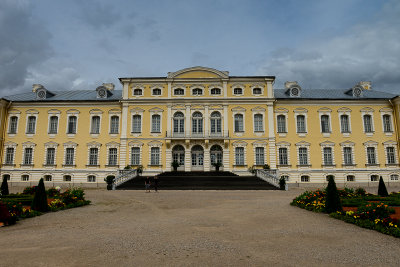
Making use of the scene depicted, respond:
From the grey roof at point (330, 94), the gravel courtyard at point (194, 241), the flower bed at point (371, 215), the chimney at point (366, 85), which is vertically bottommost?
the gravel courtyard at point (194, 241)

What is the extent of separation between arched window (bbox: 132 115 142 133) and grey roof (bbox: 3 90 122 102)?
3.11 m

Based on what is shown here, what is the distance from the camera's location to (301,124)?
30.6 metres

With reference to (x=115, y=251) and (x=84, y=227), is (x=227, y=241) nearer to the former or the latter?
(x=115, y=251)

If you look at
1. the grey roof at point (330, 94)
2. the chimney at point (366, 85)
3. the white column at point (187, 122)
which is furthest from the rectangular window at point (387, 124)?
the white column at point (187, 122)

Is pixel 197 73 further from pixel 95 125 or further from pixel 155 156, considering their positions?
pixel 95 125

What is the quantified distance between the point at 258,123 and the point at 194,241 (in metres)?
25.2

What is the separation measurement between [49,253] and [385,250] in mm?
6822

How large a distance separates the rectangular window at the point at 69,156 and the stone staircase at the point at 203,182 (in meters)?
8.91

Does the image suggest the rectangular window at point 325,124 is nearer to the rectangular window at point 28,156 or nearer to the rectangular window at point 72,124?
the rectangular window at point 72,124

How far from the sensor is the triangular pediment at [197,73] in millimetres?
31000

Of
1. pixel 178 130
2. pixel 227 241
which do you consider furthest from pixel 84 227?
pixel 178 130

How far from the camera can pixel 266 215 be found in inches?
389

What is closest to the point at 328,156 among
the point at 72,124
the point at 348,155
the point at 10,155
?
the point at 348,155

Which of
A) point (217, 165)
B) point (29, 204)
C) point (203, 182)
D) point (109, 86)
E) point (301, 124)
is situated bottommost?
point (29, 204)
